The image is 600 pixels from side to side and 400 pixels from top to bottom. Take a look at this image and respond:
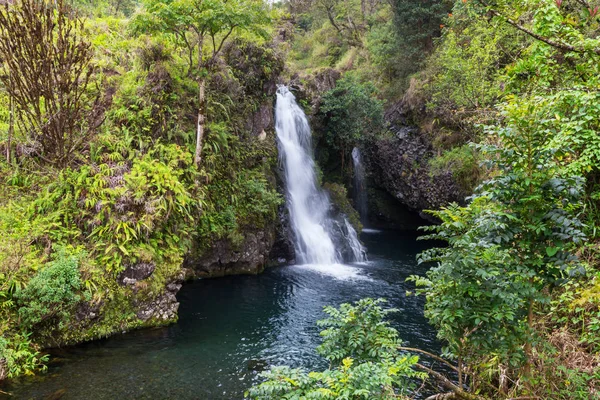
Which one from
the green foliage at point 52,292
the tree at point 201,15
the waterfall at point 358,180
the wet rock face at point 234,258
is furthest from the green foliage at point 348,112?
the green foliage at point 52,292


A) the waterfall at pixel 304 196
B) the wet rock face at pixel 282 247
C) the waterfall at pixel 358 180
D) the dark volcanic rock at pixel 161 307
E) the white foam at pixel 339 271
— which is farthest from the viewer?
the waterfall at pixel 358 180

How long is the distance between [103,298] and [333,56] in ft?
101

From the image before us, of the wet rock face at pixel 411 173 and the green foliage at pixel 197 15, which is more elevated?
the green foliage at pixel 197 15

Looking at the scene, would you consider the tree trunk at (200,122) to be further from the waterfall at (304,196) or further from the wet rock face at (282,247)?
the waterfall at (304,196)

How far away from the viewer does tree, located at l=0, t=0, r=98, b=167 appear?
9445 mm

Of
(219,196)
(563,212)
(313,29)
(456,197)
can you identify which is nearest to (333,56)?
(313,29)

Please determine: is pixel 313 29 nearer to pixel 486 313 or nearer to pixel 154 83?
pixel 154 83

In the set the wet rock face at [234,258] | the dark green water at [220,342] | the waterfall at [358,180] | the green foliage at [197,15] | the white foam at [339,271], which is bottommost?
the dark green water at [220,342]

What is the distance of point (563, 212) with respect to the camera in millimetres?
4102

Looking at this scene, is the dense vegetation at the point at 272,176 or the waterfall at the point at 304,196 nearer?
the dense vegetation at the point at 272,176

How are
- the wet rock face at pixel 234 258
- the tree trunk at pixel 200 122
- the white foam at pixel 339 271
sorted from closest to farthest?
1. the tree trunk at pixel 200 122
2. the wet rock face at pixel 234 258
3. the white foam at pixel 339 271

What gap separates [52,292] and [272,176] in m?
11.1

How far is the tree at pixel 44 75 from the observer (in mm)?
9445

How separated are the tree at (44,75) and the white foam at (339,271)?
10.8 metres
